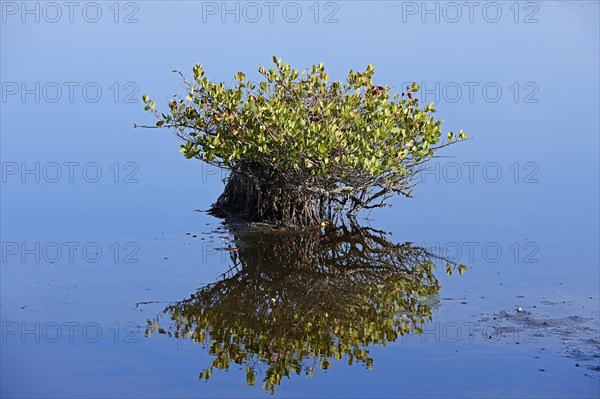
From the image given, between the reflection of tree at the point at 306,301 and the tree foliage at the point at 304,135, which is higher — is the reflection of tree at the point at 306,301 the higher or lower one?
the lower one

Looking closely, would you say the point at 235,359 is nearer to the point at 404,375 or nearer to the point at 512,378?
the point at 404,375

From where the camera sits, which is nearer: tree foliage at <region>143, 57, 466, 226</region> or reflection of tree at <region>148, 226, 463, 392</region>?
reflection of tree at <region>148, 226, 463, 392</region>

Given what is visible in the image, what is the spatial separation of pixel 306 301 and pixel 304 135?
7.89 ft

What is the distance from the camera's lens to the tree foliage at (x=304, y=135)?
44.2ft

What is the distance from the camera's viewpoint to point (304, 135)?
13359 millimetres

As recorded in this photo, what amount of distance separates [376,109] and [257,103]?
1.45 meters

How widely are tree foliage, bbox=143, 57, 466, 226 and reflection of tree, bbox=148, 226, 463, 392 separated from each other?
60cm

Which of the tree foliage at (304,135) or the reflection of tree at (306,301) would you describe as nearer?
the reflection of tree at (306,301)

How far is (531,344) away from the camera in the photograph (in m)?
10.6

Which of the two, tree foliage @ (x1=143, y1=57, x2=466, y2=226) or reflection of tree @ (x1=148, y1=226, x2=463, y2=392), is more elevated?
tree foliage @ (x1=143, y1=57, x2=466, y2=226)

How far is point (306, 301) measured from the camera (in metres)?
11.8

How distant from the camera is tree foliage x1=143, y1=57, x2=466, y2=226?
1346cm

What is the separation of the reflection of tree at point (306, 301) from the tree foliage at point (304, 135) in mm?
601

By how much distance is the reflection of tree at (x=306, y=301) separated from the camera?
1050 centimetres
